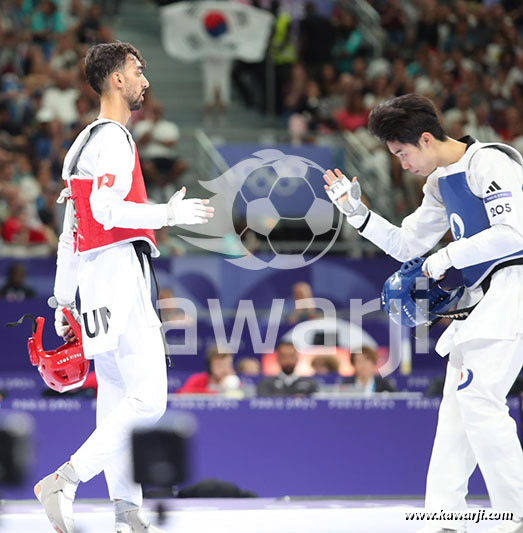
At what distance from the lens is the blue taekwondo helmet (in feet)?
16.1

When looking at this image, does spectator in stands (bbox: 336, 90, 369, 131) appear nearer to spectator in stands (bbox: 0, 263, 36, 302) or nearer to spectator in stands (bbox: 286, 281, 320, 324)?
spectator in stands (bbox: 286, 281, 320, 324)

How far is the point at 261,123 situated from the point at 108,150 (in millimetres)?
11220

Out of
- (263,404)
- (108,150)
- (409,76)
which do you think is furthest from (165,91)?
(108,150)

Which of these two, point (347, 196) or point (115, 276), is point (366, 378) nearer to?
point (347, 196)

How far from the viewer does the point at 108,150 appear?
14.8ft

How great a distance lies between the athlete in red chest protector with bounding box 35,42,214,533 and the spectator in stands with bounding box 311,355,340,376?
5308 millimetres

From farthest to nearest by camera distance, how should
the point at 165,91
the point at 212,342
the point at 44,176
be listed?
the point at 165,91, the point at 44,176, the point at 212,342

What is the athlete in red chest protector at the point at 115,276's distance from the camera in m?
4.43

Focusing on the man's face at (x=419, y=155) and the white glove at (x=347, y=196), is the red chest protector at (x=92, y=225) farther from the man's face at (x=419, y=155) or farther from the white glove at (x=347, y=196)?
the man's face at (x=419, y=155)

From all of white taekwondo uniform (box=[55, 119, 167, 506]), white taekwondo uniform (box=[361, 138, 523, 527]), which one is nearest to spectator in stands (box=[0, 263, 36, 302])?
white taekwondo uniform (box=[55, 119, 167, 506])

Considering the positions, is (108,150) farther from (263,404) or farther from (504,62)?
(504,62)

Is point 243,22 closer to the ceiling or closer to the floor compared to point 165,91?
closer to the ceiling

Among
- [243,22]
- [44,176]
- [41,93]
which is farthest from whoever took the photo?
[243,22]

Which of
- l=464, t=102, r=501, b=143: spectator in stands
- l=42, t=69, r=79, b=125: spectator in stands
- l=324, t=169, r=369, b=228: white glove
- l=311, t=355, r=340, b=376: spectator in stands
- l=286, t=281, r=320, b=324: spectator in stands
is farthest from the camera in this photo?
l=464, t=102, r=501, b=143: spectator in stands
